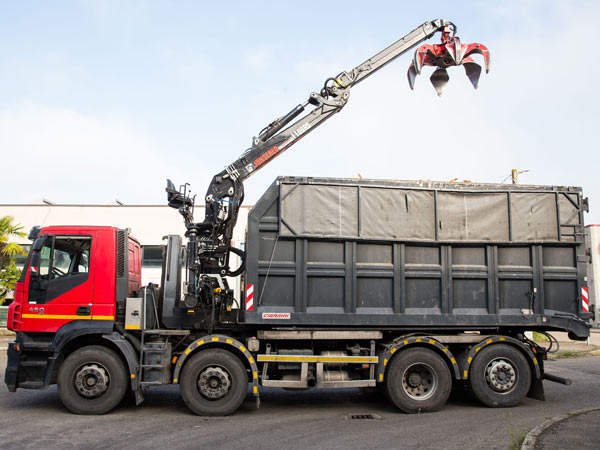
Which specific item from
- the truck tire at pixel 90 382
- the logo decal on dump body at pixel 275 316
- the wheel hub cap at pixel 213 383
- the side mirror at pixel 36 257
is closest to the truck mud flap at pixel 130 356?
the truck tire at pixel 90 382

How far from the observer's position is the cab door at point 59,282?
25.6ft

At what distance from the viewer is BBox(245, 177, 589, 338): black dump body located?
311 inches

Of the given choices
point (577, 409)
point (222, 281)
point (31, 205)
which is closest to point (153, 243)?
point (31, 205)

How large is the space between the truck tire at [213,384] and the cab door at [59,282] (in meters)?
1.88

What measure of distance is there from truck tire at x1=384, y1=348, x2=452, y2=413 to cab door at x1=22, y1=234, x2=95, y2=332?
16.1 feet

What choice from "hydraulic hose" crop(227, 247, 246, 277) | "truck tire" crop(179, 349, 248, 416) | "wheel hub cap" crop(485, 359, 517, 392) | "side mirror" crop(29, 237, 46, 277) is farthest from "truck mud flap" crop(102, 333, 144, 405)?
"wheel hub cap" crop(485, 359, 517, 392)

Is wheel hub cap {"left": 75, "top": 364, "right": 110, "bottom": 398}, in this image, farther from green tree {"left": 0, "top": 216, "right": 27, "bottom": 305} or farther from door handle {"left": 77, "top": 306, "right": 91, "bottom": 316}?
green tree {"left": 0, "top": 216, "right": 27, "bottom": 305}

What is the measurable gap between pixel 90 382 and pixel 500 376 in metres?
6.50

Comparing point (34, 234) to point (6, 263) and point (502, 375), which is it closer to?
point (502, 375)

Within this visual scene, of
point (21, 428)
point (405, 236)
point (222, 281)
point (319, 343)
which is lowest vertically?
point (21, 428)

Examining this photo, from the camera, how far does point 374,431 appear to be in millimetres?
6797

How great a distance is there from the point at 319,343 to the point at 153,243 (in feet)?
57.0

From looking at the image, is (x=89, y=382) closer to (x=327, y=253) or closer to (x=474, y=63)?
(x=327, y=253)

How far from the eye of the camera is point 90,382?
299 inches
